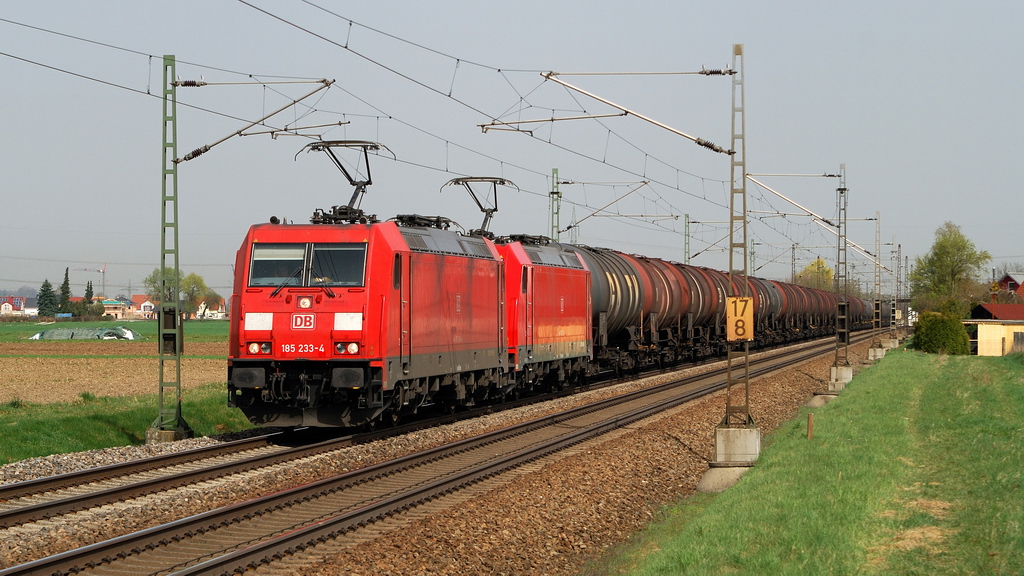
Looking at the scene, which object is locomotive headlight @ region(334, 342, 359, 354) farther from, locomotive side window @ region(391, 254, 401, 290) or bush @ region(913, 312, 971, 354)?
bush @ region(913, 312, 971, 354)

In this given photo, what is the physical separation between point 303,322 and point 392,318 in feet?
5.27

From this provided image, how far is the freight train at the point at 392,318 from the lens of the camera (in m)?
17.1

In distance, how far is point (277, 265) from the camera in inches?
697

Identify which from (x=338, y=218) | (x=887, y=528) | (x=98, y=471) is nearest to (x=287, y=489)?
(x=98, y=471)

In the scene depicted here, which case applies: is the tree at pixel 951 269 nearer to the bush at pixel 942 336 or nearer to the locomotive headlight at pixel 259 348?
the bush at pixel 942 336

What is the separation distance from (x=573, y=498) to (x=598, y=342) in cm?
1844

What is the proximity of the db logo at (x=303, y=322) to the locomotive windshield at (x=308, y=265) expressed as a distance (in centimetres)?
62

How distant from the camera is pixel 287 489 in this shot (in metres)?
13.3

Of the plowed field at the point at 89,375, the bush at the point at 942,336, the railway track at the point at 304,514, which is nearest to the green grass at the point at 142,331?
the plowed field at the point at 89,375

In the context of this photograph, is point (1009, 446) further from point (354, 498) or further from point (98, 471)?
point (98, 471)

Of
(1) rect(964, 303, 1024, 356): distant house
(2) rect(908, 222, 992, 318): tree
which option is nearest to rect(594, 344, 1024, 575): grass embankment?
(1) rect(964, 303, 1024, 356): distant house

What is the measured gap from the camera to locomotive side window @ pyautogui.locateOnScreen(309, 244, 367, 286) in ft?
57.1

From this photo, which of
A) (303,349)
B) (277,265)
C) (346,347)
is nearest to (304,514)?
(346,347)

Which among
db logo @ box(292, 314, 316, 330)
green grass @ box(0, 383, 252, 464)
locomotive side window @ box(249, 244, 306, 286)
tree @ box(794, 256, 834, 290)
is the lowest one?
green grass @ box(0, 383, 252, 464)
